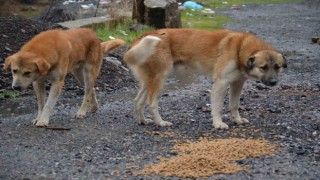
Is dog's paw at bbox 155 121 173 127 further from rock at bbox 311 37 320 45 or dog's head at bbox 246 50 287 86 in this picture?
rock at bbox 311 37 320 45

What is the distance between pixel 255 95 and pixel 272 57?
2.86 m

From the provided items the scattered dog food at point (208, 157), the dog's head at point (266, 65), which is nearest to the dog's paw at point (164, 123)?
the scattered dog food at point (208, 157)

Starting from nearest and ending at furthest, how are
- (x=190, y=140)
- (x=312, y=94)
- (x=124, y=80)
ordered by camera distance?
1. (x=190, y=140)
2. (x=312, y=94)
3. (x=124, y=80)

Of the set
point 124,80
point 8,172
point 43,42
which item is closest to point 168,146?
point 8,172

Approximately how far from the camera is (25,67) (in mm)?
8773

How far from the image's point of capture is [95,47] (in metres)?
10.2

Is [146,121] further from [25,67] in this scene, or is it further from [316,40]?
[316,40]

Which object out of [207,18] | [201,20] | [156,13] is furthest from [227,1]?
[156,13]

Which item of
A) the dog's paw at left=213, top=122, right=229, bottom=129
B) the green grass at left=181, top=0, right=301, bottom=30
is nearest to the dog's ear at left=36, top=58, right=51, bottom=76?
the dog's paw at left=213, top=122, right=229, bottom=129

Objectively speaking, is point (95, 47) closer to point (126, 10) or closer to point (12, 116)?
point (12, 116)

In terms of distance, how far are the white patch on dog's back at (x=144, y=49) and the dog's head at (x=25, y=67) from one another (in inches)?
46.7

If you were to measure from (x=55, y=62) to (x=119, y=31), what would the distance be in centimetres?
895

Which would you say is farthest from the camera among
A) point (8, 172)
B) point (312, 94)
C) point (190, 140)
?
point (312, 94)

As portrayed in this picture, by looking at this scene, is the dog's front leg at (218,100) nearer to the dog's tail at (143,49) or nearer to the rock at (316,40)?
the dog's tail at (143,49)
